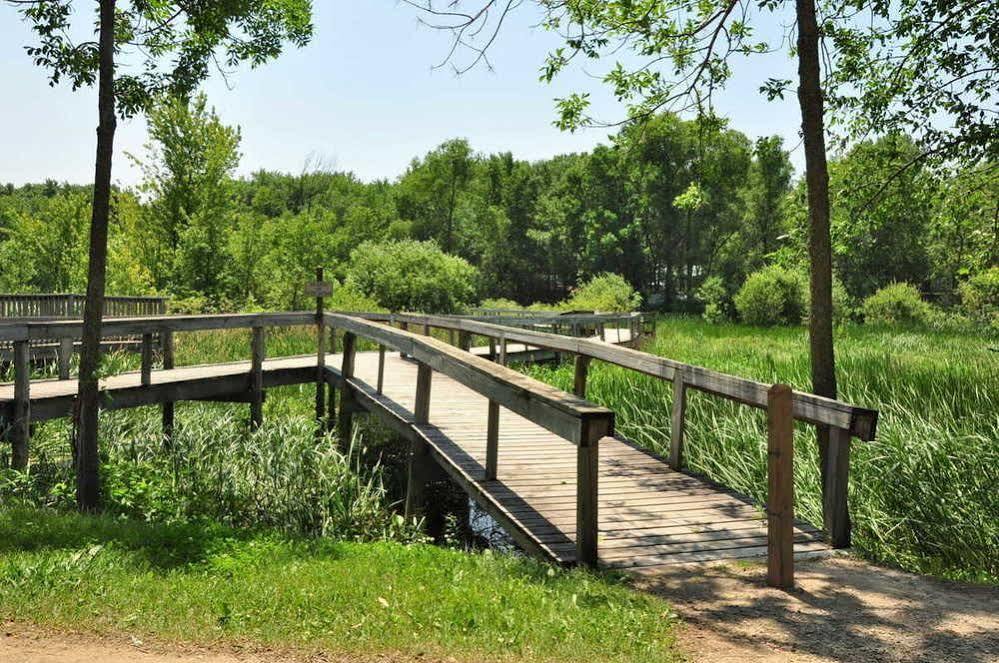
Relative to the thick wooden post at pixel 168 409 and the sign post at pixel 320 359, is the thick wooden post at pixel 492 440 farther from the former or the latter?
the sign post at pixel 320 359

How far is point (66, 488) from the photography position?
8227 millimetres

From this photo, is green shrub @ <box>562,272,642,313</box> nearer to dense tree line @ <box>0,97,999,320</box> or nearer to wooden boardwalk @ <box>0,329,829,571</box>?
dense tree line @ <box>0,97,999,320</box>

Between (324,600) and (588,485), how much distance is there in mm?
1636

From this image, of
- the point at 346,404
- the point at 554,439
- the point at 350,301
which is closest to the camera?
the point at 554,439

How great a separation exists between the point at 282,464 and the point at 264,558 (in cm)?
335

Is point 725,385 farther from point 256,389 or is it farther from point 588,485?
point 256,389

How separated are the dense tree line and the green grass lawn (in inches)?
197

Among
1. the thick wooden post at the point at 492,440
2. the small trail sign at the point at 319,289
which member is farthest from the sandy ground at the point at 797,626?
the small trail sign at the point at 319,289

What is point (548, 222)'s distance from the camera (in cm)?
5559

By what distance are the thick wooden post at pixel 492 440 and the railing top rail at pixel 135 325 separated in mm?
5075

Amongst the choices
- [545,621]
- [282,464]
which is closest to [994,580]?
[545,621]

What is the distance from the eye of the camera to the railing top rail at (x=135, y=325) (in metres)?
8.60

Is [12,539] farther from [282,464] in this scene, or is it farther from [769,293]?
[769,293]

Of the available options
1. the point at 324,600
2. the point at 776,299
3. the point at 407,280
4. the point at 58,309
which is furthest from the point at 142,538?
the point at 776,299
